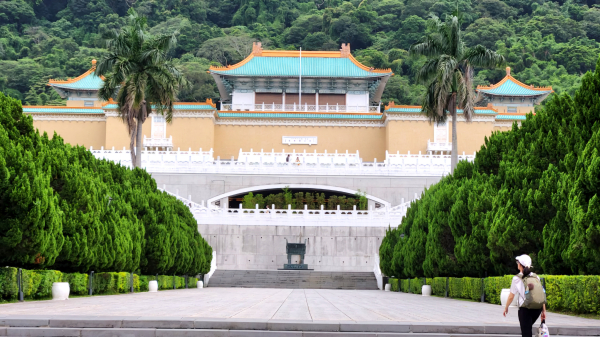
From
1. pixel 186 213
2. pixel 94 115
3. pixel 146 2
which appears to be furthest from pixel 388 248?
pixel 146 2

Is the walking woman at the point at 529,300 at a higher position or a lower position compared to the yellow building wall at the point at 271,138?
lower

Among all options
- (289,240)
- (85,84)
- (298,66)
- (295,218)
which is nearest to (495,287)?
(289,240)

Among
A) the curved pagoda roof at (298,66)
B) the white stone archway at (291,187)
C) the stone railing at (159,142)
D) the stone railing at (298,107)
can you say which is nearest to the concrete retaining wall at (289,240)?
the white stone archway at (291,187)

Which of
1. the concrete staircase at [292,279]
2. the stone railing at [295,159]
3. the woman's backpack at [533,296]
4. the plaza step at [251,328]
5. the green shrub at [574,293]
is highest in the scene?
the stone railing at [295,159]

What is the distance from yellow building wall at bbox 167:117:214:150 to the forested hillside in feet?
67.2

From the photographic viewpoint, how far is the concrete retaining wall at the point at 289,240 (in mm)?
31641

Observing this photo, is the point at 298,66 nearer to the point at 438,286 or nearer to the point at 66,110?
the point at 66,110

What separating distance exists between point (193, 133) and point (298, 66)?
383 inches

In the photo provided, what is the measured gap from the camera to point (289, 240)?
3195cm

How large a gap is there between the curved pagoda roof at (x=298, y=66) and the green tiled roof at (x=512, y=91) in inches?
362

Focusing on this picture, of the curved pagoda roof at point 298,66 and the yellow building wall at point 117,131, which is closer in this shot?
the yellow building wall at point 117,131

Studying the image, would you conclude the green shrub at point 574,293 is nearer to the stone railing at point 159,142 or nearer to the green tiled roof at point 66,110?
the stone railing at point 159,142

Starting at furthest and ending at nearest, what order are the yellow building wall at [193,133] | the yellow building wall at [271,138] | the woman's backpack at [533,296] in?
the yellow building wall at [271,138] < the yellow building wall at [193,133] < the woman's backpack at [533,296]

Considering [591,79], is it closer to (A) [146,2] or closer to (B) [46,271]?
(B) [46,271]
